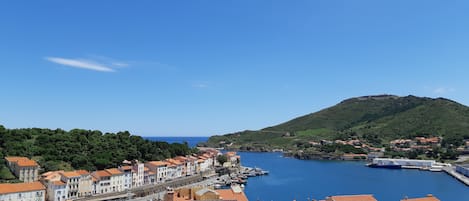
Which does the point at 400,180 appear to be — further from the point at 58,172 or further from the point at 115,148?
the point at 58,172

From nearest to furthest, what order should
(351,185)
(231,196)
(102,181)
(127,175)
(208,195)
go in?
1. (208,195)
2. (231,196)
3. (102,181)
4. (127,175)
5. (351,185)

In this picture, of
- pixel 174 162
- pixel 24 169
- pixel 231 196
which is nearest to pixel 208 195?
pixel 231 196

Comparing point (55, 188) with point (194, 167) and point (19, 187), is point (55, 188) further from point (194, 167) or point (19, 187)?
point (194, 167)

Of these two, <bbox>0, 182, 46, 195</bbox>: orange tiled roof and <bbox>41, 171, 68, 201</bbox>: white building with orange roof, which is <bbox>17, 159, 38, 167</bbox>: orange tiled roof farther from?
<bbox>0, 182, 46, 195</bbox>: orange tiled roof

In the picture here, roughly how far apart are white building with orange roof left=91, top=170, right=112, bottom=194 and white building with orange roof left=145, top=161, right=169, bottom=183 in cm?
1092

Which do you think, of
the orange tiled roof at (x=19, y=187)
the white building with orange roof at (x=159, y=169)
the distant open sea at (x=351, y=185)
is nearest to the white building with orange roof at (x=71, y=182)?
the orange tiled roof at (x=19, y=187)

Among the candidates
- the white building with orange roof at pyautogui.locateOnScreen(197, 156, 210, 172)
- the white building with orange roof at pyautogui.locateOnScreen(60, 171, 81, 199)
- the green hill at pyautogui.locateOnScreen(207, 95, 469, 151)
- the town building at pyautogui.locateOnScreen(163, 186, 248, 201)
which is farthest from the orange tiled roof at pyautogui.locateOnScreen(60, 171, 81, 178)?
the green hill at pyautogui.locateOnScreen(207, 95, 469, 151)

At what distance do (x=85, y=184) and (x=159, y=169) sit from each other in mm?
15640

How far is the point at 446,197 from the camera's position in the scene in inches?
2018

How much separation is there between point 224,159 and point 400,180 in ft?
110

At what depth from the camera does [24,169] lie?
4278 centimetres

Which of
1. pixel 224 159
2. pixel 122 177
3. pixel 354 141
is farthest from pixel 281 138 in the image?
pixel 122 177

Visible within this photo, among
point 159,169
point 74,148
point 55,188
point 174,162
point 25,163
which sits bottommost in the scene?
point 55,188

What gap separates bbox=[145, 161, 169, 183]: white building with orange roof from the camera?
58.6m
